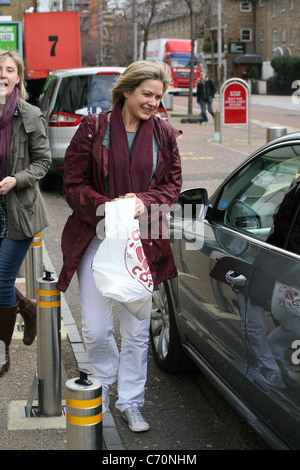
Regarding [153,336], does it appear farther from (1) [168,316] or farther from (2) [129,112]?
(2) [129,112]

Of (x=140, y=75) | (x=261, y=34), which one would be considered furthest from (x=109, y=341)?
(x=261, y=34)

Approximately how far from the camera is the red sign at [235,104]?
66.8 ft

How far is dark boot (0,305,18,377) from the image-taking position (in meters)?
4.68

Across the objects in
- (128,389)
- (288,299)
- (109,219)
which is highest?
(109,219)

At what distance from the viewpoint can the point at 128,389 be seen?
4.07m

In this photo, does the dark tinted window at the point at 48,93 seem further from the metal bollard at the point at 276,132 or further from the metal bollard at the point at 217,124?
the metal bollard at the point at 217,124

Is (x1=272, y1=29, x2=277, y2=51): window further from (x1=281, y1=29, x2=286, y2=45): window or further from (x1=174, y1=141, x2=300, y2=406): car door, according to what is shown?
(x1=174, y1=141, x2=300, y2=406): car door

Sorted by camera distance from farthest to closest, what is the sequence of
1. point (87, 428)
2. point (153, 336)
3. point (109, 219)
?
point (153, 336), point (109, 219), point (87, 428)

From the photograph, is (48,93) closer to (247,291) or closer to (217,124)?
(217,124)

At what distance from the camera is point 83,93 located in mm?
11945

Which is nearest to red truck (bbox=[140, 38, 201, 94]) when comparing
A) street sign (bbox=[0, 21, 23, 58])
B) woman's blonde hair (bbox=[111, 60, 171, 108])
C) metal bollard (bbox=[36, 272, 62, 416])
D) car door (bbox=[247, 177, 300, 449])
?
street sign (bbox=[0, 21, 23, 58])

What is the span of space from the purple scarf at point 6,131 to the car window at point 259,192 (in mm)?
1311

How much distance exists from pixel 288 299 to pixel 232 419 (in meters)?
1.57
